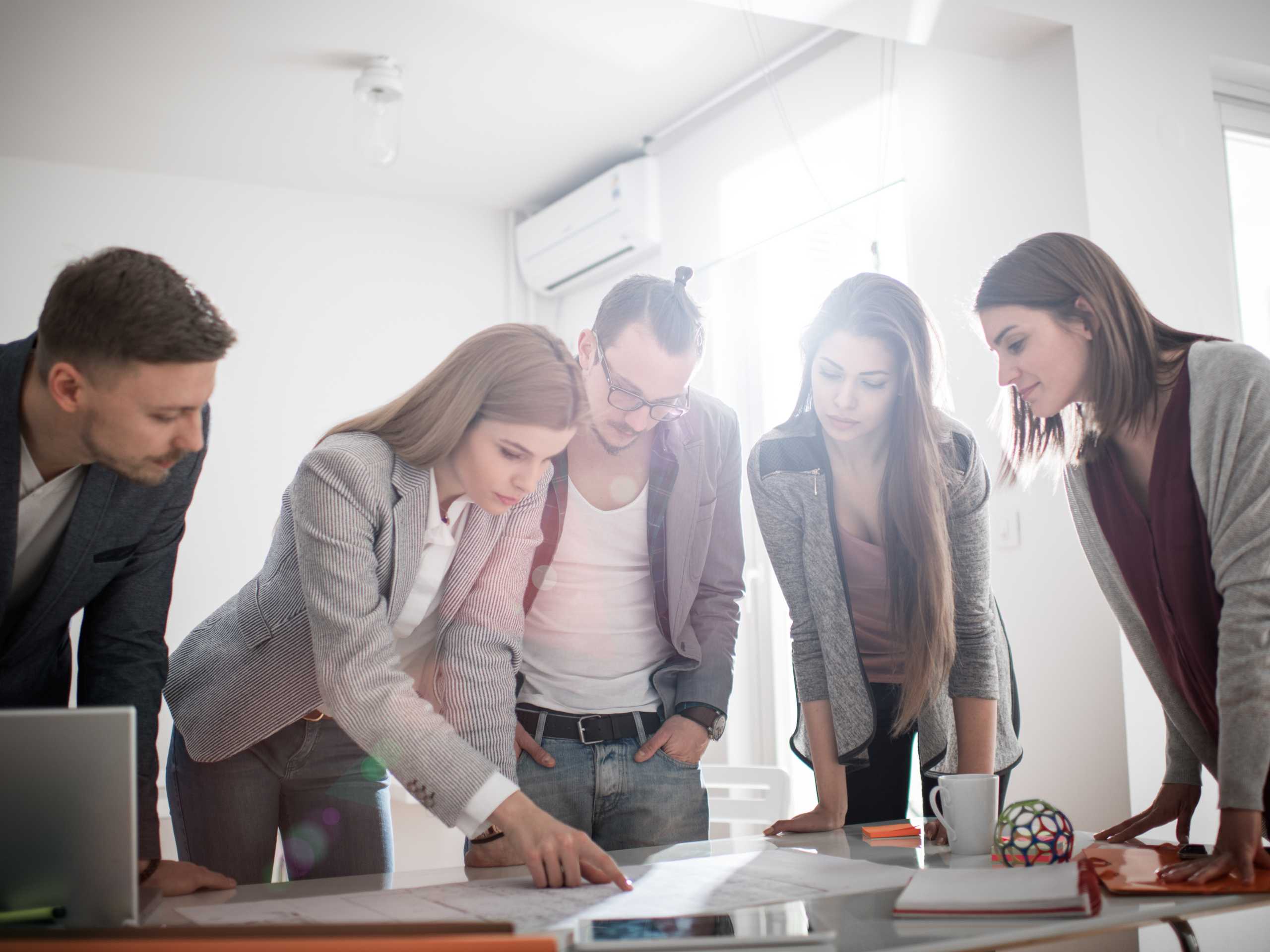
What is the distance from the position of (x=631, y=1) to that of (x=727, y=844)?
8.44ft

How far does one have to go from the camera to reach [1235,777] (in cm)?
127

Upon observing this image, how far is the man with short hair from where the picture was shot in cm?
125

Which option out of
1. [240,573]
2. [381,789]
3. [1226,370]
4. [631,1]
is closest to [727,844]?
[381,789]

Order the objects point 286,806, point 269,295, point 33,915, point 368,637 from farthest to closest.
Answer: point 269,295 → point 286,806 → point 368,637 → point 33,915

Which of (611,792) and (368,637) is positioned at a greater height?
(368,637)

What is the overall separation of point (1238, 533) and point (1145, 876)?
1.46 ft

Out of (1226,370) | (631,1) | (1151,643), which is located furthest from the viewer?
(631,1)

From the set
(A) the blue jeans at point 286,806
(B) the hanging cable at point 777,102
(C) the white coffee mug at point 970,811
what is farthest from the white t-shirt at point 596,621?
(B) the hanging cable at point 777,102

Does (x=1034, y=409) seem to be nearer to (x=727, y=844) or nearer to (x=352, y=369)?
(x=727, y=844)

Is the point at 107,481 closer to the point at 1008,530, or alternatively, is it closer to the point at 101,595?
the point at 101,595

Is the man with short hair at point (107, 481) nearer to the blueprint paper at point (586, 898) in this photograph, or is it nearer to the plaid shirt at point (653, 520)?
the blueprint paper at point (586, 898)

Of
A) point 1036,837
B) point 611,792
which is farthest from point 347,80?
point 1036,837

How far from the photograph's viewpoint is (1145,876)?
1.14 metres

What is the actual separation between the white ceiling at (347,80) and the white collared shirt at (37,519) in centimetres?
229
